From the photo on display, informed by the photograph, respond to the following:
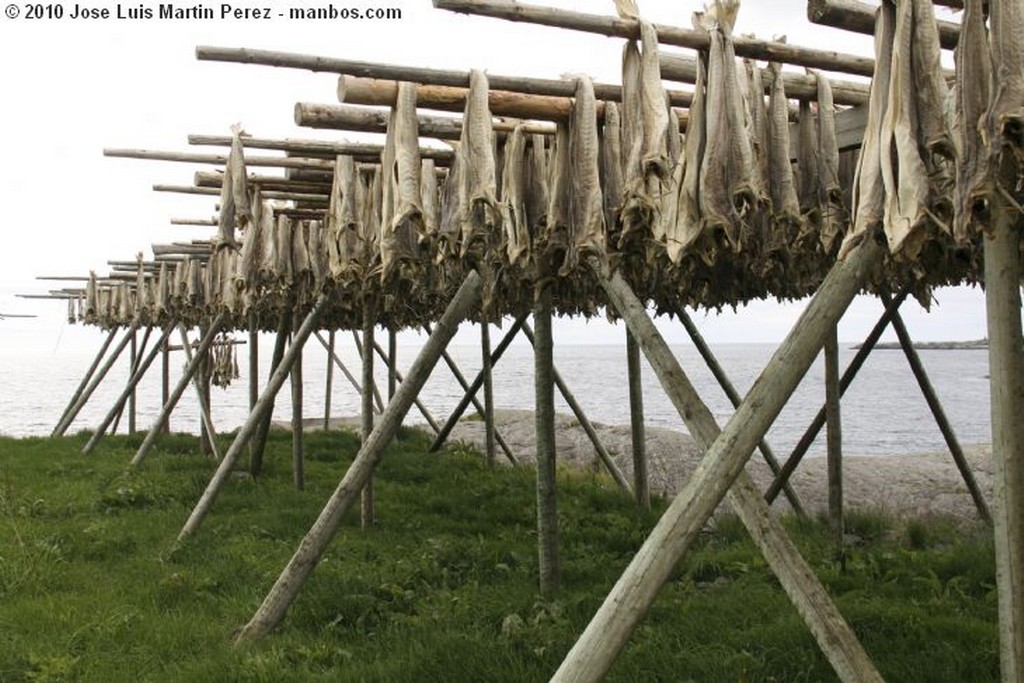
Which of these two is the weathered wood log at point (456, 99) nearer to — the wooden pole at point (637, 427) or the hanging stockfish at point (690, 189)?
the hanging stockfish at point (690, 189)

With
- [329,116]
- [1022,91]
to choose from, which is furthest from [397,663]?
[1022,91]

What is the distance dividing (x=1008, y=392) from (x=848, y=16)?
1.49 meters

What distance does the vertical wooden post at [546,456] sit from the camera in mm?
6223

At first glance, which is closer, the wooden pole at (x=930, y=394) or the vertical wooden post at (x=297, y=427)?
the wooden pole at (x=930, y=394)

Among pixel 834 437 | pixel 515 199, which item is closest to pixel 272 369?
pixel 834 437

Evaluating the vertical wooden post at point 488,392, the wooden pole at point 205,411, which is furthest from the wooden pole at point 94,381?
the vertical wooden post at point 488,392

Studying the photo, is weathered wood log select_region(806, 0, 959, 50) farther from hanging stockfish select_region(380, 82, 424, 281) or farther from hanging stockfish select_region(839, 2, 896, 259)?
hanging stockfish select_region(380, 82, 424, 281)

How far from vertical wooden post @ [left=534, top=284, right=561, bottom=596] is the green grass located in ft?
0.63

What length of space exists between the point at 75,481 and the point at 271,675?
26.1 feet

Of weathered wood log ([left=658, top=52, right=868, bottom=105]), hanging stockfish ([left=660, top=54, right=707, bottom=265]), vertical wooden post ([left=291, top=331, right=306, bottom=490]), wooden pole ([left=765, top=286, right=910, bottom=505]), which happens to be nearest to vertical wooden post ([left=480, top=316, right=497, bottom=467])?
vertical wooden post ([left=291, top=331, right=306, bottom=490])

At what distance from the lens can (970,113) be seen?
280cm

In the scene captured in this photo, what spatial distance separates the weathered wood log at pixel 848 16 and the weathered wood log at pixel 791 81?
0.80 meters

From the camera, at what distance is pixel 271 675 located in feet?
15.9

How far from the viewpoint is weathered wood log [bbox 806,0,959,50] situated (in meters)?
3.20
